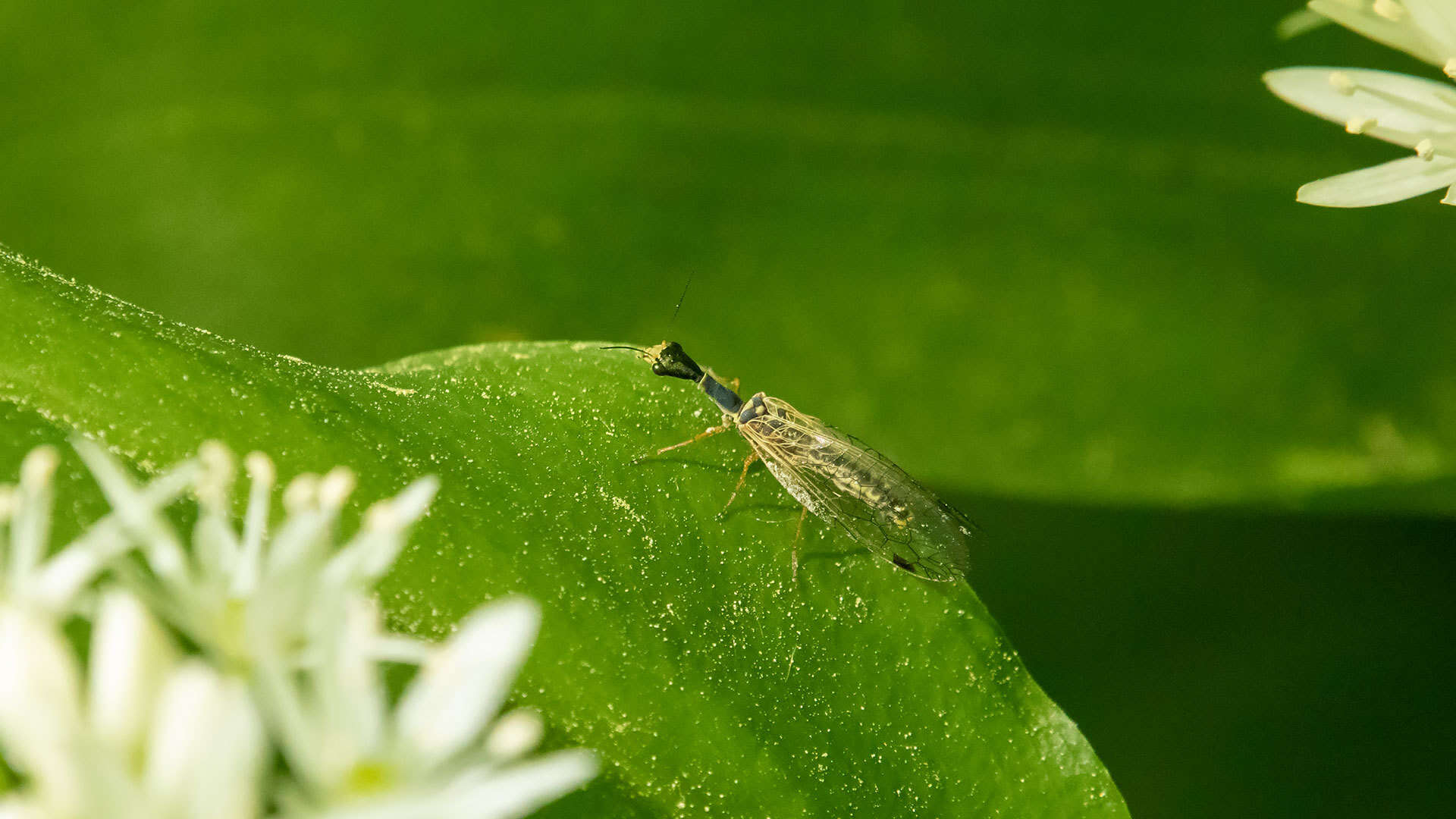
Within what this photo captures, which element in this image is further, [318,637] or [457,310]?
[457,310]

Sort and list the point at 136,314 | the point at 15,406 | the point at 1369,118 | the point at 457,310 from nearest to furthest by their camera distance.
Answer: the point at 15,406
the point at 136,314
the point at 1369,118
the point at 457,310

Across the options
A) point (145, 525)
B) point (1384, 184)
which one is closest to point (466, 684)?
point (145, 525)

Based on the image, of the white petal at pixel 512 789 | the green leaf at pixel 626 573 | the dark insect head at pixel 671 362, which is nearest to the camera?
the white petal at pixel 512 789

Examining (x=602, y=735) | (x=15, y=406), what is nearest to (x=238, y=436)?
(x=15, y=406)

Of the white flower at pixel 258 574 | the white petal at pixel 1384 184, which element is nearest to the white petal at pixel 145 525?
the white flower at pixel 258 574

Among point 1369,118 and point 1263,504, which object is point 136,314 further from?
point 1263,504

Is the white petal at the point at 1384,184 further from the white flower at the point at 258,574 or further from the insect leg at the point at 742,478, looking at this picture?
the white flower at the point at 258,574
